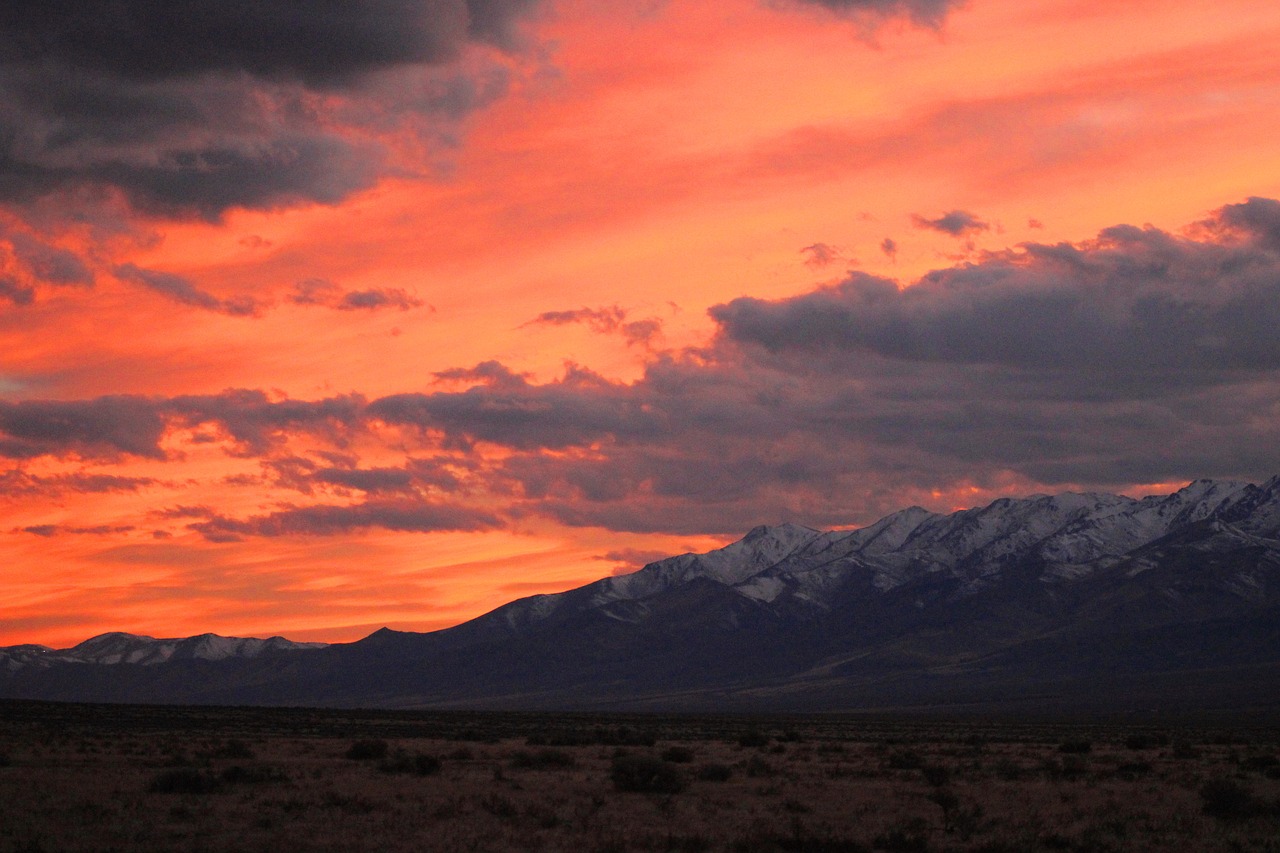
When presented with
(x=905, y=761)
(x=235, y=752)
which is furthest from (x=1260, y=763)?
(x=235, y=752)

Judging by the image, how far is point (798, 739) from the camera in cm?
7225

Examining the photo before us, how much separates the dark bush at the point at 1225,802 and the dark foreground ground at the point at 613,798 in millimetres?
58

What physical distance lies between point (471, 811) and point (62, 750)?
79.5ft

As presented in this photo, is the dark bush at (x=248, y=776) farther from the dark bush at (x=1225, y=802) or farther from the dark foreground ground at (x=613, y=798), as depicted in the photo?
the dark bush at (x=1225, y=802)

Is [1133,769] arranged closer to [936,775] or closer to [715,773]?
[936,775]

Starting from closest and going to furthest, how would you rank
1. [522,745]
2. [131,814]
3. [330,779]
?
1. [131,814]
2. [330,779]
3. [522,745]

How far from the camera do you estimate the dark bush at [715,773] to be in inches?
1804

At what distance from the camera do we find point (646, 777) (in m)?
42.3

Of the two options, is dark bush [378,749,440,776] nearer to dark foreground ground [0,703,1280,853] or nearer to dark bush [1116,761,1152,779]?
dark foreground ground [0,703,1280,853]

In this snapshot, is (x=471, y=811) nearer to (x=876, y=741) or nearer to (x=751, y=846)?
(x=751, y=846)

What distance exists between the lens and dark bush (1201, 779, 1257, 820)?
3716 centimetres

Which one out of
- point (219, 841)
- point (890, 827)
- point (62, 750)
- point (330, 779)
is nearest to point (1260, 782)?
point (890, 827)

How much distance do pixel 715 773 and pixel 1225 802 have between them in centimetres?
1612

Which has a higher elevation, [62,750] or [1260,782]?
[62,750]
